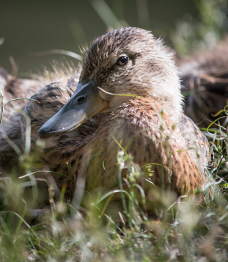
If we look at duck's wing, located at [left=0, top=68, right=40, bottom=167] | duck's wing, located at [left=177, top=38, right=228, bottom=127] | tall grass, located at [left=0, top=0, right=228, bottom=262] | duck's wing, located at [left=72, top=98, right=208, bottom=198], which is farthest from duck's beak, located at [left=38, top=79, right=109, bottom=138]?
duck's wing, located at [left=177, top=38, right=228, bottom=127]

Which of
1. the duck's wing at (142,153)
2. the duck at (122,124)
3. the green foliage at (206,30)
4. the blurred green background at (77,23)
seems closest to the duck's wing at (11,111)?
the duck at (122,124)

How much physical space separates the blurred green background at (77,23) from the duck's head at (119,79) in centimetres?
292

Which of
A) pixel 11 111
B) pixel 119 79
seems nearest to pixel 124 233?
pixel 119 79

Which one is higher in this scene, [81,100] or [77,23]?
[81,100]

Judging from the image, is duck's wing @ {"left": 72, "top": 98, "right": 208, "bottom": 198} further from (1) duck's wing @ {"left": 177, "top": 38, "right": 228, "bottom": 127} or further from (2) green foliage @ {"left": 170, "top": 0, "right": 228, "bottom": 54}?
(2) green foliage @ {"left": 170, "top": 0, "right": 228, "bottom": 54}

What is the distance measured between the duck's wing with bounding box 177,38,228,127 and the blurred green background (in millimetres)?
1320

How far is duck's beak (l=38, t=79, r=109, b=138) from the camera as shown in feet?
7.06

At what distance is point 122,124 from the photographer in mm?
2064

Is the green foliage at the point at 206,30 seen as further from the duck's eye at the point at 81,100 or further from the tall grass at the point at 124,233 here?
the tall grass at the point at 124,233

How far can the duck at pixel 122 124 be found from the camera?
6.49 feet

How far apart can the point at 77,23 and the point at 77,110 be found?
6.65m

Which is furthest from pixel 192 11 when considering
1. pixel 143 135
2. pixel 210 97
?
pixel 143 135

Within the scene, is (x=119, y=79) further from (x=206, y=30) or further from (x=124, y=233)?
(x=206, y=30)

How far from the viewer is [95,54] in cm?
232
